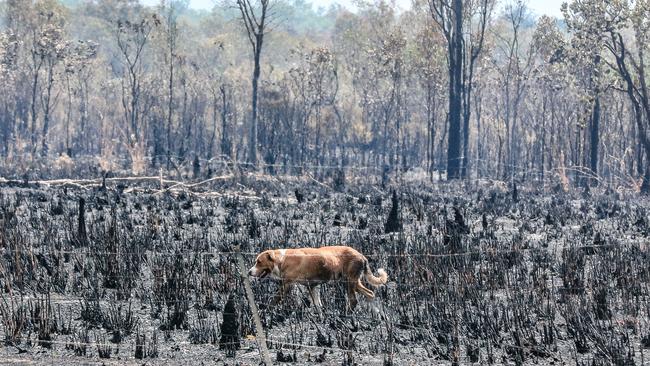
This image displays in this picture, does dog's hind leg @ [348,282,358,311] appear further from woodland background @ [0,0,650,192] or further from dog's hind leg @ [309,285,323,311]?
woodland background @ [0,0,650,192]

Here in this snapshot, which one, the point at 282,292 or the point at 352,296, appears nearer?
the point at 282,292

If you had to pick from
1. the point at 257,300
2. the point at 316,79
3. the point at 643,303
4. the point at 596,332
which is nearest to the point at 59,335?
the point at 257,300

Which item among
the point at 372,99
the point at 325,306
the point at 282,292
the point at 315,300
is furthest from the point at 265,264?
the point at 372,99

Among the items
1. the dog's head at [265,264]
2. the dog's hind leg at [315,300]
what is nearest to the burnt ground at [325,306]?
the dog's hind leg at [315,300]

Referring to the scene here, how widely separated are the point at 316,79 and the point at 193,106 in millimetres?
14265

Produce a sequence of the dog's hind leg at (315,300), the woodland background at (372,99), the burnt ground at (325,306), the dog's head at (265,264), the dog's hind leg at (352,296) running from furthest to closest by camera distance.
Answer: the woodland background at (372,99) → the dog's hind leg at (352,296) → the dog's hind leg at (315,300) → the dog's head at (265,264) → the burnt ground at (325,306)

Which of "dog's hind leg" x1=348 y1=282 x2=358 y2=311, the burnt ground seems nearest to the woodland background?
the burnt ground

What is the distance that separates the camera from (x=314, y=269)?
10.0 metres

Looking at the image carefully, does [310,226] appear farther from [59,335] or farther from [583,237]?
[59,335]

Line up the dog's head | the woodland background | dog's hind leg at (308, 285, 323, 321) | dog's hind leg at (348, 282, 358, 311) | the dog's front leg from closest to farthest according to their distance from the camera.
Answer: the dog's head, the dog's front leg, dog's hind leg at (308, 285, 323, 321), dog's hind leg at (348, 282, 358, 311), the woodland background

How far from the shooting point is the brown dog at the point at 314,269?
982 centimetres

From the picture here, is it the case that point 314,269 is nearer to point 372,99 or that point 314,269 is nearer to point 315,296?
point 315,296

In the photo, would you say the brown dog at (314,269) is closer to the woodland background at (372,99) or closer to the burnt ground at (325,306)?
the burnt ground at (325,306)

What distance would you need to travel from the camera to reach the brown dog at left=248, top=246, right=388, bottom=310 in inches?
387
